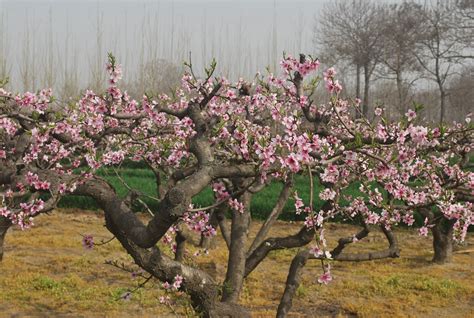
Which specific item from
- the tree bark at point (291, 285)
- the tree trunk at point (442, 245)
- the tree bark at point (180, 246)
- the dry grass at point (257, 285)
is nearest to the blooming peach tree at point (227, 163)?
the tree bark at point (291, 285)

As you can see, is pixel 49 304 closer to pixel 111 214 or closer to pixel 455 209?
pixel 111 214

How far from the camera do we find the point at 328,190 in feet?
17.9

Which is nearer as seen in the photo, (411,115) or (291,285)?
(411,115)

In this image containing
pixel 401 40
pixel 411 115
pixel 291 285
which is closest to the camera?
pixel 411 115

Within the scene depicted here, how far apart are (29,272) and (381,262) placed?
6.90 meters

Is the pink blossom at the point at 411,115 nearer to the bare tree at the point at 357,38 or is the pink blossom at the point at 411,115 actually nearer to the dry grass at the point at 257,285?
the dry grass at the point at 257,285

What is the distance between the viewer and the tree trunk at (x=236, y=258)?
546 centimetres

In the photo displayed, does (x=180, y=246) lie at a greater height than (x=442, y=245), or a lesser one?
greater

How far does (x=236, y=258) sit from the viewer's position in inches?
224

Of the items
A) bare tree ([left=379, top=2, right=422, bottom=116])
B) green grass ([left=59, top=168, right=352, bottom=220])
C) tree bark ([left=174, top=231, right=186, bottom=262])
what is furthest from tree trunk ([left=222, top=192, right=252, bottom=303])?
bare tree ([left=379, top=2, right=422, bottom=116])

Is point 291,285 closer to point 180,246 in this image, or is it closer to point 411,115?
point 411,115

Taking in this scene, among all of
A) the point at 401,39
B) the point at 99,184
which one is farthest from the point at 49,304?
the point at 401,39

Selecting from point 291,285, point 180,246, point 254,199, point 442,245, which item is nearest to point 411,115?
point 291,285

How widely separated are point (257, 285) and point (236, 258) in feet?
11.6
